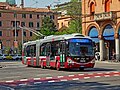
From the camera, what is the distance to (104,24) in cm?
6512

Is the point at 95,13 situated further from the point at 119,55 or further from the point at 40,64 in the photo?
the point at 40,64

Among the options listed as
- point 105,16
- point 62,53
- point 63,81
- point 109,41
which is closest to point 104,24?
point 105,16

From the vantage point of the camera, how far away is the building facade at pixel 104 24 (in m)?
62.0

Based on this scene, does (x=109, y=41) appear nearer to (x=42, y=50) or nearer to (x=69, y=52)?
(x=42, y=50)

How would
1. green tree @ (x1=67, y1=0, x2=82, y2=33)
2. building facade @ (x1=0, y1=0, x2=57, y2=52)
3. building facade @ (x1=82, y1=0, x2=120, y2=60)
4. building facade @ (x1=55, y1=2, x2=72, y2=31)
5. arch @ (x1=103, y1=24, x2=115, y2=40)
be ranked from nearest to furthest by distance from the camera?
building facade @ (x1=82, y1=0, x2=120, y2=60) → arch @ (x1=103, y1=24, x2=115, y2=40) → green tree @ (x1=67, y1=0, x2=82, y2=33) → building facade @ (x1=55, y1=2, x2=72, y2=31) → building facade @ (x1=0, y1=0, x2=57, y2=52)

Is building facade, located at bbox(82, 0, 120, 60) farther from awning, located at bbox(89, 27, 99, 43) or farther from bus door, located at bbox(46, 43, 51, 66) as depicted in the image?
bus door, located at bbox(46, 43, 51, 66)

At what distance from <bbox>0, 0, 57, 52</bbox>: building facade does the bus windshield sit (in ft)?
274

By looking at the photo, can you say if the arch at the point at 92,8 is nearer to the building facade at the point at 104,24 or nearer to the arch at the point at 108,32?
the building facade at the point at 104,24

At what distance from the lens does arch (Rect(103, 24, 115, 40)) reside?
63875 mm

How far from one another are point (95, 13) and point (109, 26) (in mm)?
3825

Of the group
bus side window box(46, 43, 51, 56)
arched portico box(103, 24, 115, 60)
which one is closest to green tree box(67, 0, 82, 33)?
arched portico box(103, 24, 115, 60)

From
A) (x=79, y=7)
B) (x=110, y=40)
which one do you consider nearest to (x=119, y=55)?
(x=110, y=40)

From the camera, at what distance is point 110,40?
2608 inches

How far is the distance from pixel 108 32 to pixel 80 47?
3317cm
